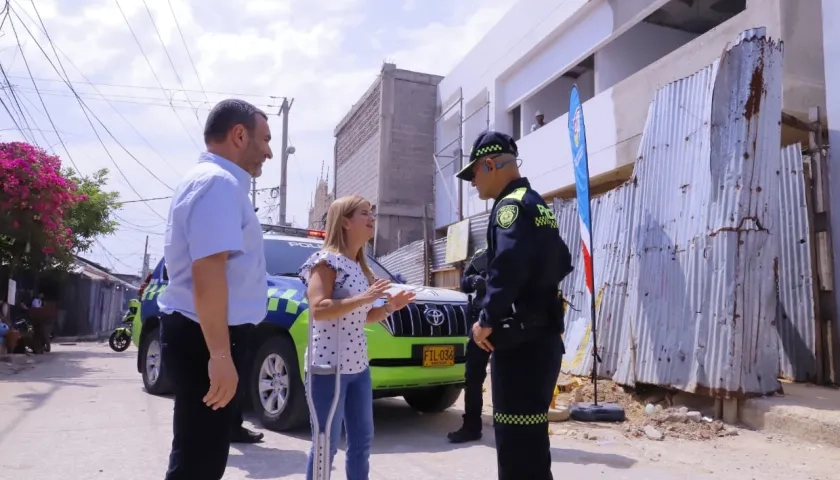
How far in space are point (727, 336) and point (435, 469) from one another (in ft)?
9.35

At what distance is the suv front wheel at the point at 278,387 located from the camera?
16.6 feet

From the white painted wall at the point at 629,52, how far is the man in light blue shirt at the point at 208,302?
430 inches

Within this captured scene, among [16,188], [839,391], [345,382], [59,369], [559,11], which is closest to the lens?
[345,382]

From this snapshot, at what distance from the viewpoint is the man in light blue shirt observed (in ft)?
6.70

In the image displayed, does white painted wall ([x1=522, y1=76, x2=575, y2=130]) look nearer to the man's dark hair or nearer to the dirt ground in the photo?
the dirt ground

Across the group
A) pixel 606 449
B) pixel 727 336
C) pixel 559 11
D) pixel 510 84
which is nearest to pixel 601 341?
pixel 727 336

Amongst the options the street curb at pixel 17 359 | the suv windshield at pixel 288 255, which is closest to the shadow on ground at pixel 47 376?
the street curb at pixel 17 359

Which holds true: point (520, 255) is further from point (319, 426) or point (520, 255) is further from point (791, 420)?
point (791, 420)

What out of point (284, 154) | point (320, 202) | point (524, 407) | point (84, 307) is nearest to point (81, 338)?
point (84, 307)

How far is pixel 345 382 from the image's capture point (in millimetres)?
2979

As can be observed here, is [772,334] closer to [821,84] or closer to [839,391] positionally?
[839,391]

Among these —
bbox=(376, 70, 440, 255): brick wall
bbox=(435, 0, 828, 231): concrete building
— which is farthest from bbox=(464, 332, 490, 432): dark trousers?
bbox=(376, 70, 440, 255): brick wall

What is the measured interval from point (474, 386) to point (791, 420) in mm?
2449

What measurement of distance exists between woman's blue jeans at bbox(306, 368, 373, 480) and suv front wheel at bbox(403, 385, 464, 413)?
3091mm
